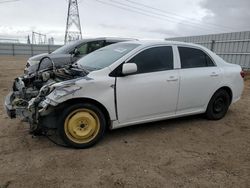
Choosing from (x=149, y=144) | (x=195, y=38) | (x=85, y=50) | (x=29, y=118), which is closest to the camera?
(x=29, y=118)

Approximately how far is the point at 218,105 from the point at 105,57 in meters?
2.60

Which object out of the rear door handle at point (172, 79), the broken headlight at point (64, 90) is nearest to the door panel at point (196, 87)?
the rear door handle at point (172, 79)

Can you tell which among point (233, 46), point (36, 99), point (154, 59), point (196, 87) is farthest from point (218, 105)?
point (233, 46)

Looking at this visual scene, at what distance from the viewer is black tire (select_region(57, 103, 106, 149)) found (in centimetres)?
356

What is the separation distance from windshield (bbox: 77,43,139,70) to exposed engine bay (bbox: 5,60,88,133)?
25 cm

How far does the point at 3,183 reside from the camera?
2801mm

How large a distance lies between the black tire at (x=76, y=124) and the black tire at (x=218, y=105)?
2.44 metres

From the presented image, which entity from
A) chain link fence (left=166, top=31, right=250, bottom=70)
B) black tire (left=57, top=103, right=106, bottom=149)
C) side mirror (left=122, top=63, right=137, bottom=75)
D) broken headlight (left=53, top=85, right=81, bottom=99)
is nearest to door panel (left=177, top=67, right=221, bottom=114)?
side mirror (left=122, top=63, right=137, bottom=75)

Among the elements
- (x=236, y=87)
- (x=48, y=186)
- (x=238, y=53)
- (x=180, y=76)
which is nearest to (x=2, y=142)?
(x=48, y=186)

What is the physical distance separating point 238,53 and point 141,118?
1151cm

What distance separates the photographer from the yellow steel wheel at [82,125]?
3.62 m

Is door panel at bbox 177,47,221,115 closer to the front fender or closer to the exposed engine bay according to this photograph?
the front fender

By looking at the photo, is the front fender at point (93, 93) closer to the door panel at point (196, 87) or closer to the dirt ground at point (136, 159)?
the dirt ground at point (136, 159)

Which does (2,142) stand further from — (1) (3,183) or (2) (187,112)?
(2) (187,112)
